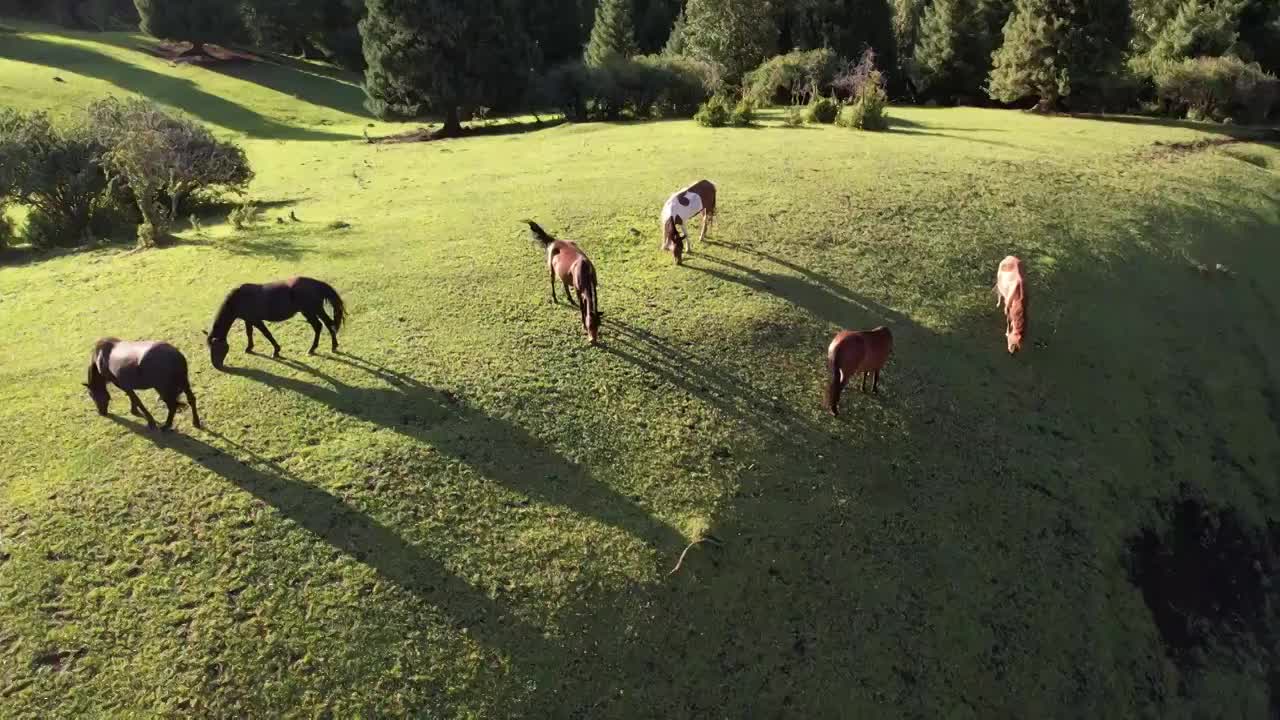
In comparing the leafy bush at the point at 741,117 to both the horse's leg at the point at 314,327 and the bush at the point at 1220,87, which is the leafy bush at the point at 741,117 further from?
the horse's leg at the point at 314,327

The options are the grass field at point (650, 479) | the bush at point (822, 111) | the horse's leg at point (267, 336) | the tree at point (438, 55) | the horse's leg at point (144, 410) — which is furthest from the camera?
the tree at point (438, 55)

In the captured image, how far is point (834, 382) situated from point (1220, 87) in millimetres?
37345

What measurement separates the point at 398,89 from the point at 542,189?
21317mm

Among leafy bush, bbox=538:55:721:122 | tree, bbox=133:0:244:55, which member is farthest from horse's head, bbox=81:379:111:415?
tree, bbox=133:0:244:55

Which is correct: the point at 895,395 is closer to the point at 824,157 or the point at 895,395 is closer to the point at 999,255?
the point at 999,255

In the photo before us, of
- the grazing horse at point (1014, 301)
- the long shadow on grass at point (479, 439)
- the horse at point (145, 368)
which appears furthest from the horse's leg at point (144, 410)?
the grazing horse at point (1014, 301)

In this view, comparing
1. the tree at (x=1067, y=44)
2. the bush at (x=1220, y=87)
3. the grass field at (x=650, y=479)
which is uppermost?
the tree at (x=1067, y=44)

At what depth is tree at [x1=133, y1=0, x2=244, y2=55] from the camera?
55031mm

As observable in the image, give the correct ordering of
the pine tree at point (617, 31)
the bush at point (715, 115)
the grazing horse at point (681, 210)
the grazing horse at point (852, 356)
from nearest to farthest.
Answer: the grazing horse at point (852, 356) → the grazing horse at point (681, 210) → the bush at point (715, 115) → the pine tree at point (617, 31)

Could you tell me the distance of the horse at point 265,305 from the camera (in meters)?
11.5

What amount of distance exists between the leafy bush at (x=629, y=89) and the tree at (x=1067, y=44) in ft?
51.5

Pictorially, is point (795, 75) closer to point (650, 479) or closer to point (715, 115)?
point (715, 115)

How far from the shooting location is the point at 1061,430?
486 inches

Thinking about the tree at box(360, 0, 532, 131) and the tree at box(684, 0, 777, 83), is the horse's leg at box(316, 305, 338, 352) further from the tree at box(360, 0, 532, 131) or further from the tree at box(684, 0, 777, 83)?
the tree at box(684, 0, 777, 83)
